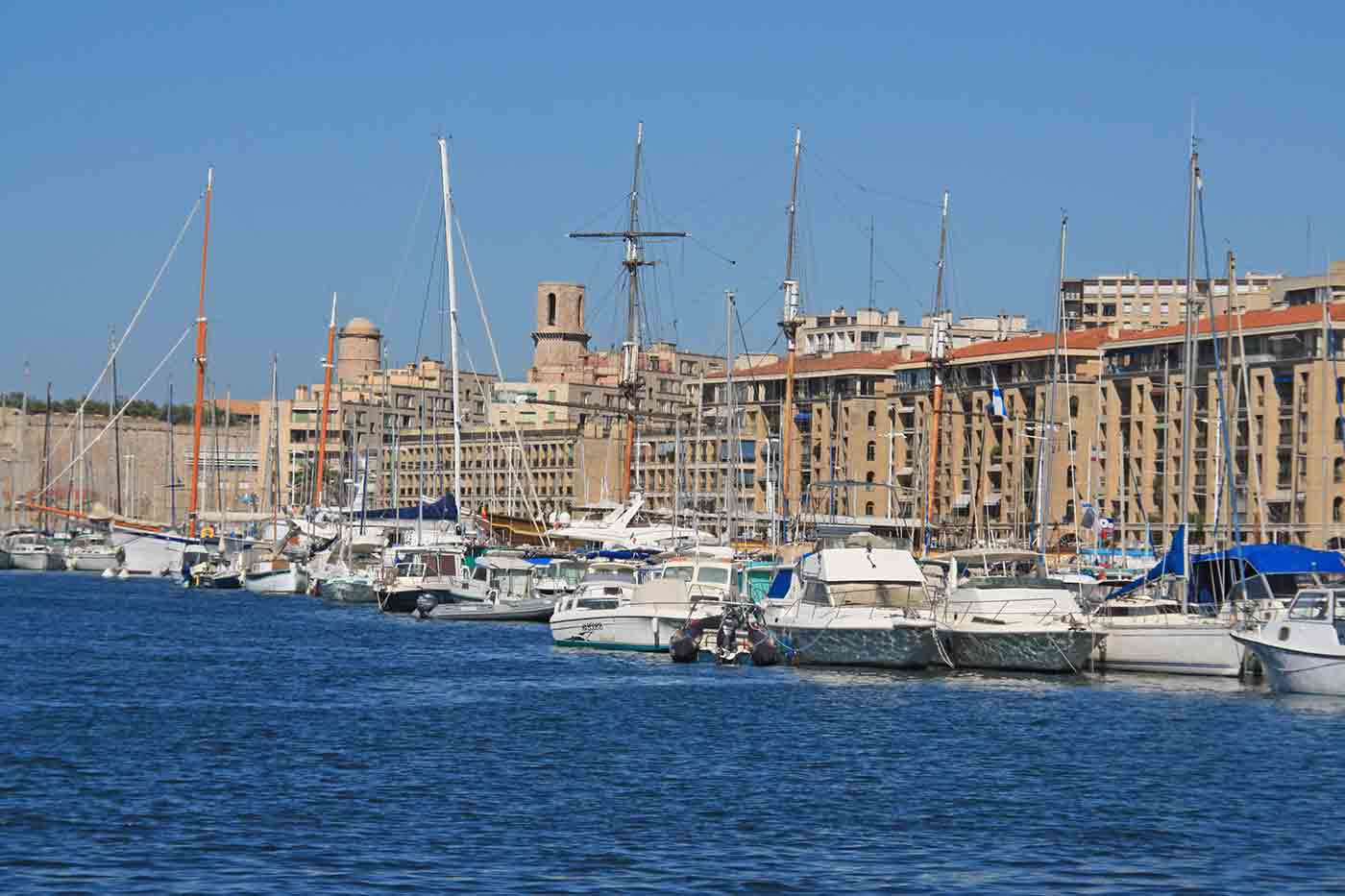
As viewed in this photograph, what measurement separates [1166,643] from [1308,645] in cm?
781

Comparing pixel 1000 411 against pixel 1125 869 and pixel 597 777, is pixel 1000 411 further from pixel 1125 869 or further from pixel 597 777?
A: pixel 1125 869

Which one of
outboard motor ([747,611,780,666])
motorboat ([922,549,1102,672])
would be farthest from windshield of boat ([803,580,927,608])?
outboard motor ([747,611,780,666])

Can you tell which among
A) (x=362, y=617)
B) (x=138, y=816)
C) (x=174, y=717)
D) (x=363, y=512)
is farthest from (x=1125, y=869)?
(x=363, y=512)

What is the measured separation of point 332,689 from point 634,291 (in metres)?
63.0

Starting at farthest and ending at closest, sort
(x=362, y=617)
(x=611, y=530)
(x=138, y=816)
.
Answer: (x=611, y=530)
(x=362, y=617)
(x=138, y=816)

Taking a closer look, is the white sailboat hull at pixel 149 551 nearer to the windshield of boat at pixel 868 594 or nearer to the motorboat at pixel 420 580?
the motorboat at pixel 420 580

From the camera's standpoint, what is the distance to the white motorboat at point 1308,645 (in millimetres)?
→ 53562

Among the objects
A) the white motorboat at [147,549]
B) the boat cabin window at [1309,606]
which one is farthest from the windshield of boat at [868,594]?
the white motorboat at [147,549]

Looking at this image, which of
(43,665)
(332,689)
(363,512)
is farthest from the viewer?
(363,512)

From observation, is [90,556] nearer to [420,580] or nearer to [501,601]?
[420,580]

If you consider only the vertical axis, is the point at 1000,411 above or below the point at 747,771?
above

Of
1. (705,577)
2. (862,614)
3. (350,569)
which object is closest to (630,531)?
(350,569)

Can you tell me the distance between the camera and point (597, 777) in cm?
3944

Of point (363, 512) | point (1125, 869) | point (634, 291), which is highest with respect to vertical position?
point (634, 291)
